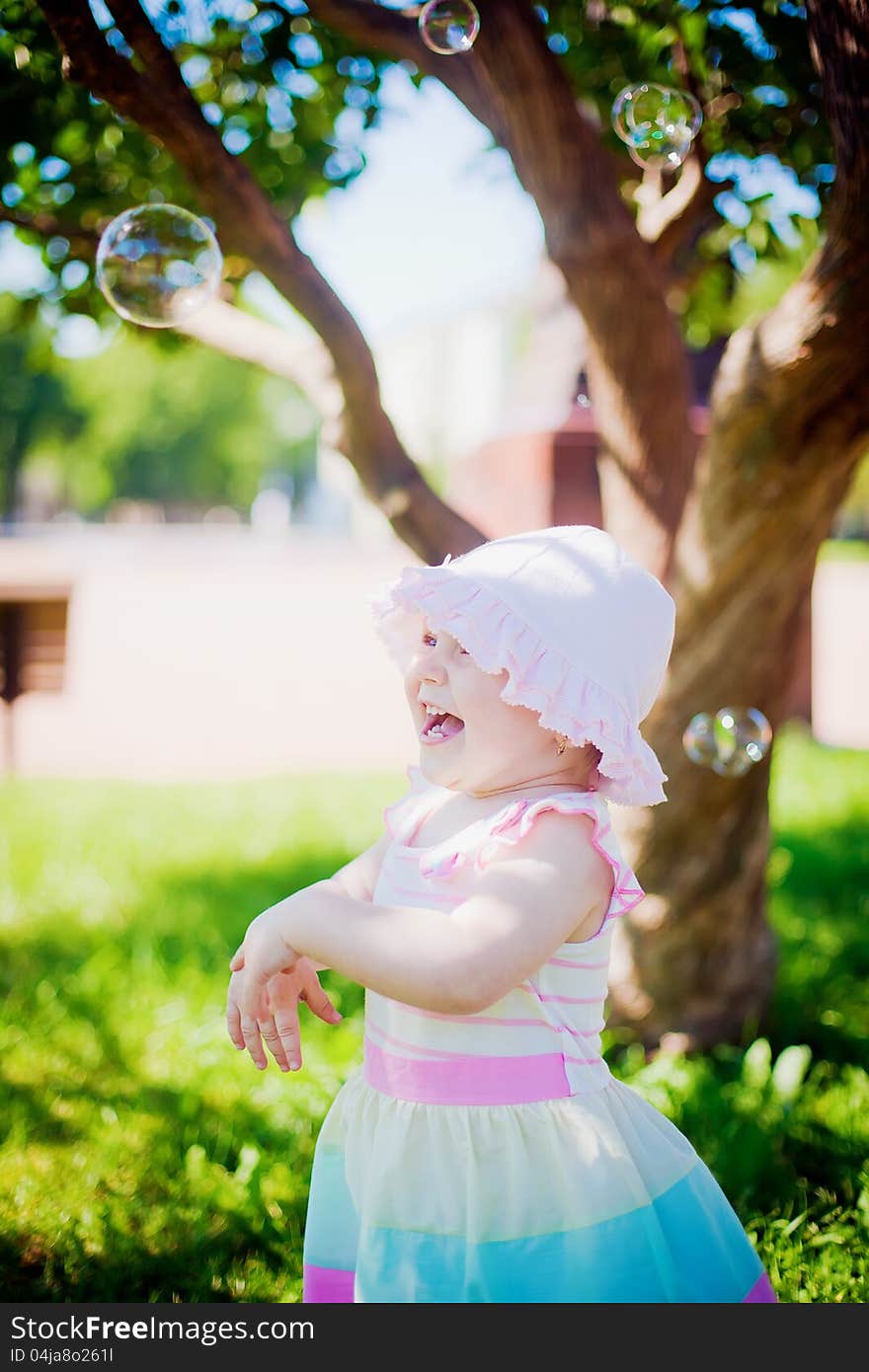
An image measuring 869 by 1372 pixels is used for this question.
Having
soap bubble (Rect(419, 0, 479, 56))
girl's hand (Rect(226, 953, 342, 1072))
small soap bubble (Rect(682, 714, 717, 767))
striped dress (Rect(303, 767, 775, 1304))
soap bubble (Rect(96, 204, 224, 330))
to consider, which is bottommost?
striped dress (Rect(303, 767, 775, 1304))

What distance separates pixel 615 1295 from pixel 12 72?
3.23 m

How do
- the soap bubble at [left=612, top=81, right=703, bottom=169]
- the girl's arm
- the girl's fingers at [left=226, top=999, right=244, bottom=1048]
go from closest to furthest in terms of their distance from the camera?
the girl's arm, the girl's fingers at [left=226, top=999, right=244, bottom=1048], the soap bubble at [left=612, top=81, right=703, bottom=169]

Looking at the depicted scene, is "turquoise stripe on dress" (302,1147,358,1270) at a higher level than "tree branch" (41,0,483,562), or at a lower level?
lower

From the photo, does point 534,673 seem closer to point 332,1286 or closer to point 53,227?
point 332,1286

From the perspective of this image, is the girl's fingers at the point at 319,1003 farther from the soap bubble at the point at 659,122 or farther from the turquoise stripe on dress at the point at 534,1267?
the soap bubble at the point at 659,122

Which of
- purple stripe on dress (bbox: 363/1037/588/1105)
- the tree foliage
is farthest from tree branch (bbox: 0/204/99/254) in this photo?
purple stripe on dress (bbox: 363/1037/588/1105)

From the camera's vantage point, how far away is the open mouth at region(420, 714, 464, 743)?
1698 mm

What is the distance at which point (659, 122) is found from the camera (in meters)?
2.97

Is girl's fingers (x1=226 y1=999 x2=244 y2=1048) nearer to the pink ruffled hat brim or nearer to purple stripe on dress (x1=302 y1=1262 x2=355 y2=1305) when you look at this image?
purple stripe on dress (x1=302 y1=1262 x2=355 y2=1305)

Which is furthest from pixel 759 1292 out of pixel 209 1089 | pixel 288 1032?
pixel 209 1089

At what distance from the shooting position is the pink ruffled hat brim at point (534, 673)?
5.15 ft

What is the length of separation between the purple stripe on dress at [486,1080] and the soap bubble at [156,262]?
2.20 metres

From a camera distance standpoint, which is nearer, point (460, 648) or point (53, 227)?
point (460, 648)

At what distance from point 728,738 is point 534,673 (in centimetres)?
181
